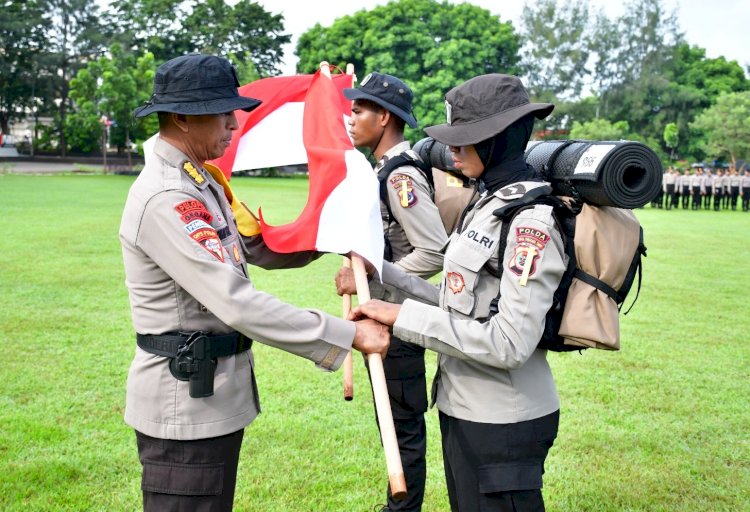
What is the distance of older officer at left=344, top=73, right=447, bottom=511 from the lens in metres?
4.09

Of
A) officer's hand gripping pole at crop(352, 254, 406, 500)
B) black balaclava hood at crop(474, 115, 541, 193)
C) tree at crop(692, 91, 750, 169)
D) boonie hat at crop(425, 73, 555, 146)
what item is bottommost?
officer's hand gripping pole at crop(352, 254, 406, 500)

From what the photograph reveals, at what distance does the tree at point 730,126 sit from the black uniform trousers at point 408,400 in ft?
153

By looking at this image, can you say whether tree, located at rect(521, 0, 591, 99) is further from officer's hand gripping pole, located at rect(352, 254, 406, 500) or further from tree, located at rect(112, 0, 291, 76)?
officer's hand gripping pole, located at rect(352, 254, 406, 500)

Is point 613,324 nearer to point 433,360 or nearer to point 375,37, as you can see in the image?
point 433,360

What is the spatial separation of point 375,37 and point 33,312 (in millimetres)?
48127

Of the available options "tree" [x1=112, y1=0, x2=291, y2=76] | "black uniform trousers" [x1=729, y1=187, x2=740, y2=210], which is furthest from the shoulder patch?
"tree" [x1=112, y1=0, x2=291, y2=76]

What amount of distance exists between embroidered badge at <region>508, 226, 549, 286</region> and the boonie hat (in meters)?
0.38

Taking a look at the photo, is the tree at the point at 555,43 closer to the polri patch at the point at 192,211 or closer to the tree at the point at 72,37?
the tree at the point at 72,37

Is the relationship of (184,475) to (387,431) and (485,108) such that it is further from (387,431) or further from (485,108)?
(485,108)

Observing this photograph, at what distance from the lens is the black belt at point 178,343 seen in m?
2.68

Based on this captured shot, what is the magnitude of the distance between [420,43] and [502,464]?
5399cm

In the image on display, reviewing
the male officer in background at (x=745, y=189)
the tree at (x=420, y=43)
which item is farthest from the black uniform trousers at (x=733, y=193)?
the tree at (x=420, y=43)

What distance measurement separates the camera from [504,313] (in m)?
2.48

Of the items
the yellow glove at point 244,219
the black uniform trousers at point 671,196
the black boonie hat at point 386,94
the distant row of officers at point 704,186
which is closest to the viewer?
the yellow glove at point 244,219
